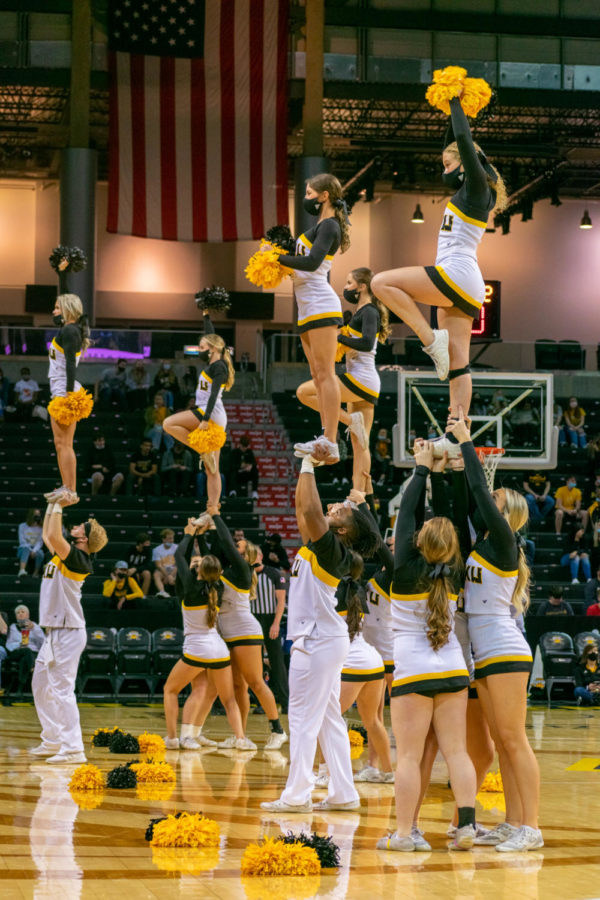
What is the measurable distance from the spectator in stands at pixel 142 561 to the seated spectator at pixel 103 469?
2.82 m

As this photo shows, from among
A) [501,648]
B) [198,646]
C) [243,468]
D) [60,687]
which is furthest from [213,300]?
[243,468]

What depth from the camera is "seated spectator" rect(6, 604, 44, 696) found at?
46.9 ft

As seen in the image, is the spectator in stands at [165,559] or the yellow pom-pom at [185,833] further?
the spectator in stands at [165,559]

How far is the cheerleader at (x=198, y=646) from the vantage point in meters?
10.3

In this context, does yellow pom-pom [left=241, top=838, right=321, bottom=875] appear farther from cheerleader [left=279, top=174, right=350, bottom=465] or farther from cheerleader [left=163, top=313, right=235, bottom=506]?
cheerleader [left=163, top=313, right=235, bottom=506]

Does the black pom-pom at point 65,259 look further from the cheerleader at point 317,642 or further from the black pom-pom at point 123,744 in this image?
the black pom-pom at point 123,744

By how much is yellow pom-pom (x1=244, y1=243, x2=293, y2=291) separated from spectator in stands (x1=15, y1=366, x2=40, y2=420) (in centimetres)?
1443

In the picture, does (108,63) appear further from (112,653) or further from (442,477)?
(442,477)

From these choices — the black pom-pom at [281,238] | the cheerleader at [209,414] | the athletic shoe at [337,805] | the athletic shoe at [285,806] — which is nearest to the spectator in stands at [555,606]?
the cheerleader at [209,414]

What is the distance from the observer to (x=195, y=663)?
1024 centimetres

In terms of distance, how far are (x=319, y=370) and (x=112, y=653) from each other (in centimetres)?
783

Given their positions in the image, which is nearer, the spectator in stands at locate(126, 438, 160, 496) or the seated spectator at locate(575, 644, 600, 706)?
the seated spectator at locate(575, 644, 600, 706)

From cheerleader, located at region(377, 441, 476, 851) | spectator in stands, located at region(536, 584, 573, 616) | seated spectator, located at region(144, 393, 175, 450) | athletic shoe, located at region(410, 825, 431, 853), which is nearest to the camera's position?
cheerleader, located at region(377, 441, 476, 851)

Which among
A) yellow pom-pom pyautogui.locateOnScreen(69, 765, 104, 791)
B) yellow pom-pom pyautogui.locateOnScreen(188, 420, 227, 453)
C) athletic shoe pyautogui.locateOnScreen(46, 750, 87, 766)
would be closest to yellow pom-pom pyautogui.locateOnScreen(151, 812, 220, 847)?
yellow pom-pom pyautogui.locateOnScreen(69, 765, 104, 791)
